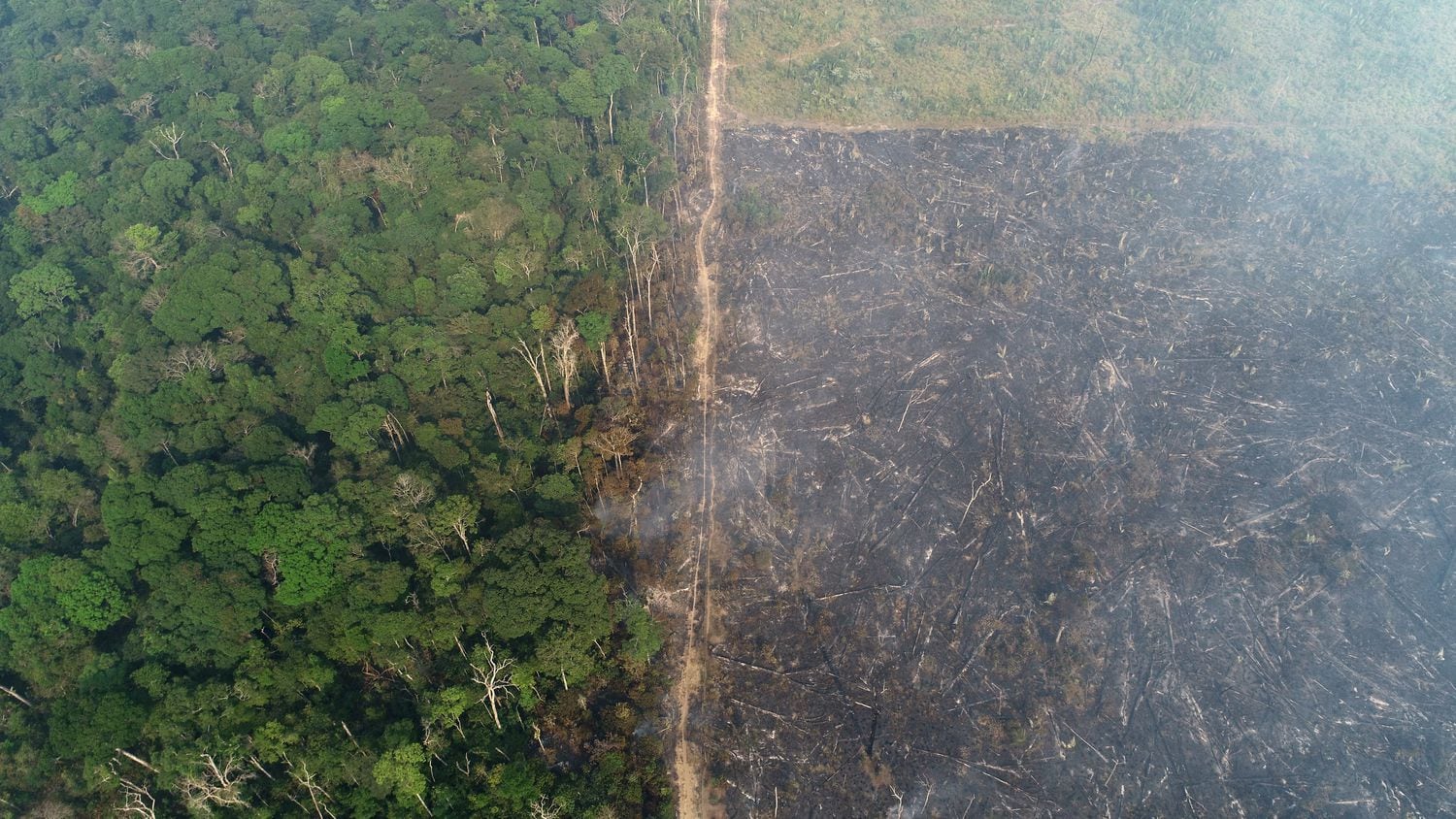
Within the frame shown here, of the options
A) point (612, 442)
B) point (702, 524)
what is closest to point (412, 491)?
point (612, 442)

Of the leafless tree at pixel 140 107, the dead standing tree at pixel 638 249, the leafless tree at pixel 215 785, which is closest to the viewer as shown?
the leafless tree at pixel 215 785

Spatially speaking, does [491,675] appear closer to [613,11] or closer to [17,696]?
[17,696]

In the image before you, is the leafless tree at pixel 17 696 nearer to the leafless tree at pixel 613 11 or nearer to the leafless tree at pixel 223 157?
the leafless tree at pixel 223 157

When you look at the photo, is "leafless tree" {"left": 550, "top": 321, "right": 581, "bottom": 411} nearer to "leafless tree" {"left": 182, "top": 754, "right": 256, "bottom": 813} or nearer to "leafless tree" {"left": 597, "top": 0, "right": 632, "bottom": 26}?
"leafless tree" {"left": 182, "top": 754, "right": 256, "bottom": 813}

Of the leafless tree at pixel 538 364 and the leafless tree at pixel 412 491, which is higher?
the leafless tree at pixel 538 364

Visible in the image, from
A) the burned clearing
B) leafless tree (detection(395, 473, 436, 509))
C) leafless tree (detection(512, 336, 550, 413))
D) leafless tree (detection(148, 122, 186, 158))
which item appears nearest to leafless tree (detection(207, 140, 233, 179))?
leafless tree (detection(148, 122, 186, 158))

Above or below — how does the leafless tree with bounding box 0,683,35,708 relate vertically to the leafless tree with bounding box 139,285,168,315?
below

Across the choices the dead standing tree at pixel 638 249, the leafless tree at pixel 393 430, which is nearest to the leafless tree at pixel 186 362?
the leafless tree at pixel 393 430
